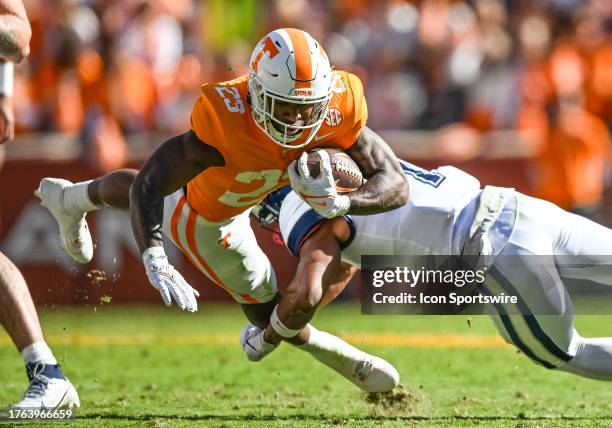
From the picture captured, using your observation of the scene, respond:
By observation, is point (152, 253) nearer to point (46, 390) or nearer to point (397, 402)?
point (46, 390)

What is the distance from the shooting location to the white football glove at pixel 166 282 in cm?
515

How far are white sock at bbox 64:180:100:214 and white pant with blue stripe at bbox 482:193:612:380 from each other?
2181 mm

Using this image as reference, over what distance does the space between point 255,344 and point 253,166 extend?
3.33ft

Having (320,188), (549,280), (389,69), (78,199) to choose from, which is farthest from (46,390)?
(389,69)

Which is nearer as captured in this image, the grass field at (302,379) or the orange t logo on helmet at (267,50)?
the orange t logo on helmet at (267,50)

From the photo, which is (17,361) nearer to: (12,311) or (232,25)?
(12,311)

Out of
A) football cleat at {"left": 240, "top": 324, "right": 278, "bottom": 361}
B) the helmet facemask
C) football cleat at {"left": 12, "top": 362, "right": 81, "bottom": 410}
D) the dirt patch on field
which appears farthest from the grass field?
the helmet facemask

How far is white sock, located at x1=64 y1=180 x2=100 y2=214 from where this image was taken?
6.29 metres

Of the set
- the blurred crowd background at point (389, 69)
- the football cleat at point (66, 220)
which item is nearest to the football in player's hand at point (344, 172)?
the football cleat at point (66, 220)

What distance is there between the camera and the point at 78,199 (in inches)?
248

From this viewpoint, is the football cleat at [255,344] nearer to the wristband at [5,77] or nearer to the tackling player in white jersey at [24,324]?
the tackling player in white jersey at [24,324]

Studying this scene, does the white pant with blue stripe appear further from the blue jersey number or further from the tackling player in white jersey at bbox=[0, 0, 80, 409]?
the tackling player in white jersey at bbox=[0, 0, 80, 409]

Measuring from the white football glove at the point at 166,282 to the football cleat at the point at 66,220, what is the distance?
1258 mm

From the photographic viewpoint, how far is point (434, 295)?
19.9 feet
